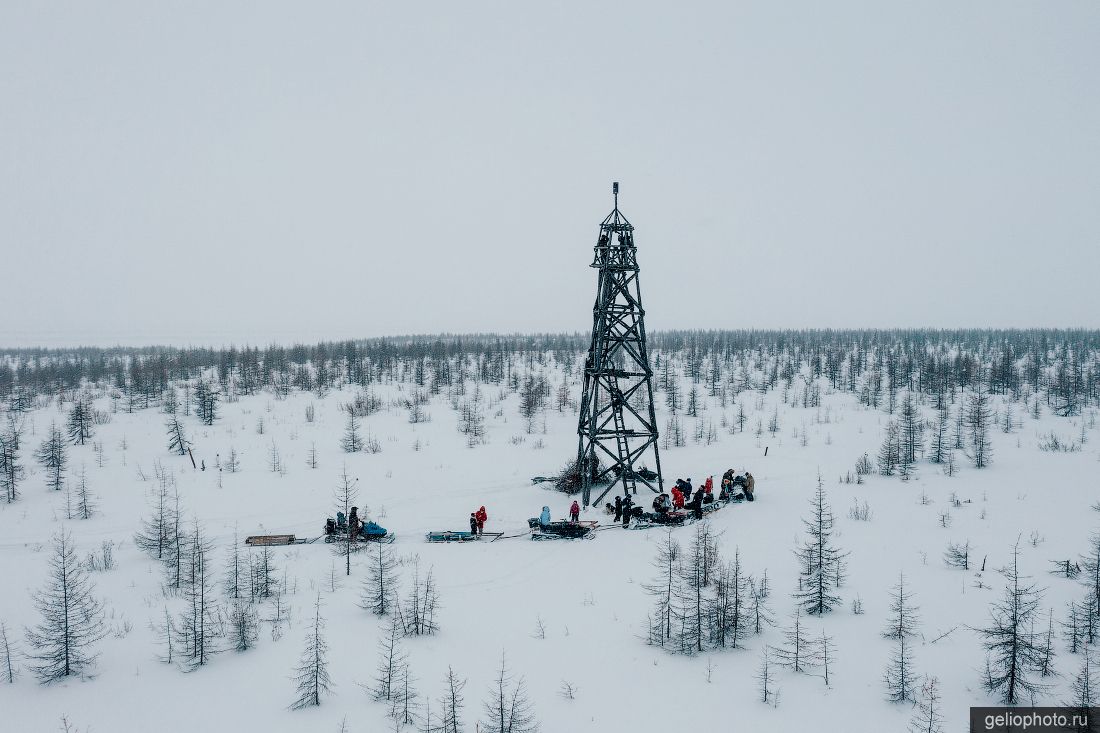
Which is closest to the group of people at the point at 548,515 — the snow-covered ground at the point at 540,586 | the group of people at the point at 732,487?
the snow-covered ground at the point at 540,586

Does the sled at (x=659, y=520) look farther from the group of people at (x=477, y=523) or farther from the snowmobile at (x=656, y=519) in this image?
the group of people at (x=477, y=523)

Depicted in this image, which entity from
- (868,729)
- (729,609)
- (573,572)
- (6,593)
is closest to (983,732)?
(868,729)

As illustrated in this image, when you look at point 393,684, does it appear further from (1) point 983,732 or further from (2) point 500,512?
(2) point 500,512

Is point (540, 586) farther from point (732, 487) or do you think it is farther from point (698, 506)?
point (732, 487)

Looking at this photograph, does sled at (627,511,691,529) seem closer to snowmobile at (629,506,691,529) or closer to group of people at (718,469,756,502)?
snowmobile at (629,506,691,529)

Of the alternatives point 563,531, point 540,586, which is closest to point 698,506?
point 563,531
